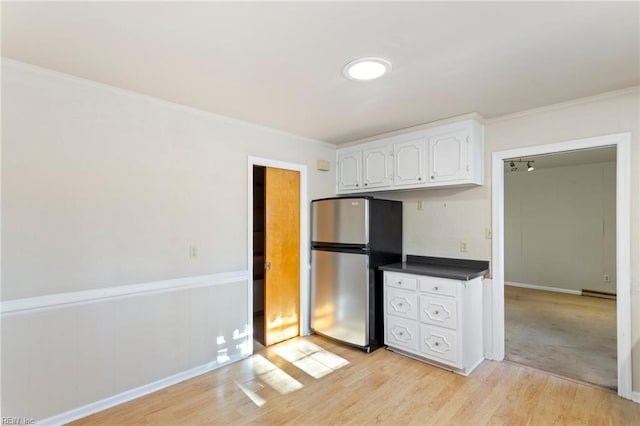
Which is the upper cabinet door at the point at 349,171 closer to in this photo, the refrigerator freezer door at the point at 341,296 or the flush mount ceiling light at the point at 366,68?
the refrigerator freezer door at the point at 341,296

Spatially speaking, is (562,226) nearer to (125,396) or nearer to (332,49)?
(332,49)

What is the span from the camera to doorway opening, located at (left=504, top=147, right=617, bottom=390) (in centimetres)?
396

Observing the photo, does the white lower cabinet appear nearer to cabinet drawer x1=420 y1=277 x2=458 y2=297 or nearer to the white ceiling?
cabinet drawer x1=420 y1=277 x2=458 y2=297

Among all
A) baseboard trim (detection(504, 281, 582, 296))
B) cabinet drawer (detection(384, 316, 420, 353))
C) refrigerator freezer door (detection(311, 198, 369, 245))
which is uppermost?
refrigerator freezer door (detection(311, 198, 369, 245))

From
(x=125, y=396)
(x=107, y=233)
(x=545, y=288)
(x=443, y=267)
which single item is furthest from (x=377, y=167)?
(x=545, y=288)

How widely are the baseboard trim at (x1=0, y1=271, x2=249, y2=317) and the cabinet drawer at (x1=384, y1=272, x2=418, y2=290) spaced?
1553 millimetres

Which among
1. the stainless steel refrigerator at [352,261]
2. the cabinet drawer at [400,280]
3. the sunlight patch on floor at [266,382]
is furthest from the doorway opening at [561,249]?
the sunlight patch on floor at [266,382]

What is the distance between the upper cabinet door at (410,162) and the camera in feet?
10.5

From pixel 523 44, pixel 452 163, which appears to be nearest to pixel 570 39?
pixel 523 44

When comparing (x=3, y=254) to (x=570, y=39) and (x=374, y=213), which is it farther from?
(x=570, y=39)

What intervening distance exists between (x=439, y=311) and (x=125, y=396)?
104 inches

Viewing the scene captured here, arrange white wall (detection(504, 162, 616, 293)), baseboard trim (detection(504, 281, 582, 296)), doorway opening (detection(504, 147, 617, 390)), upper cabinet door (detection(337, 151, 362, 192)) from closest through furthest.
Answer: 1. upper cabinet door (detection(337, 151, 362, 192))
2. doorway opening (detection(504, 147, 617, 390))
3. white wall (detection(504, 162, 616, 293))
4. baseboard trim (detection(504, 281, 582, 296))

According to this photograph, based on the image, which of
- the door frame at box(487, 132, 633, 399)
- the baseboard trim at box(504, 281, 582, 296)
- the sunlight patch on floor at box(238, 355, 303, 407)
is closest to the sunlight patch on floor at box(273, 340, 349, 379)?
the sunlight patch on floor at box(238, 355, 303, 407)

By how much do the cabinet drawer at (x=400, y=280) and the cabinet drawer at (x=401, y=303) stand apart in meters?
0.05
